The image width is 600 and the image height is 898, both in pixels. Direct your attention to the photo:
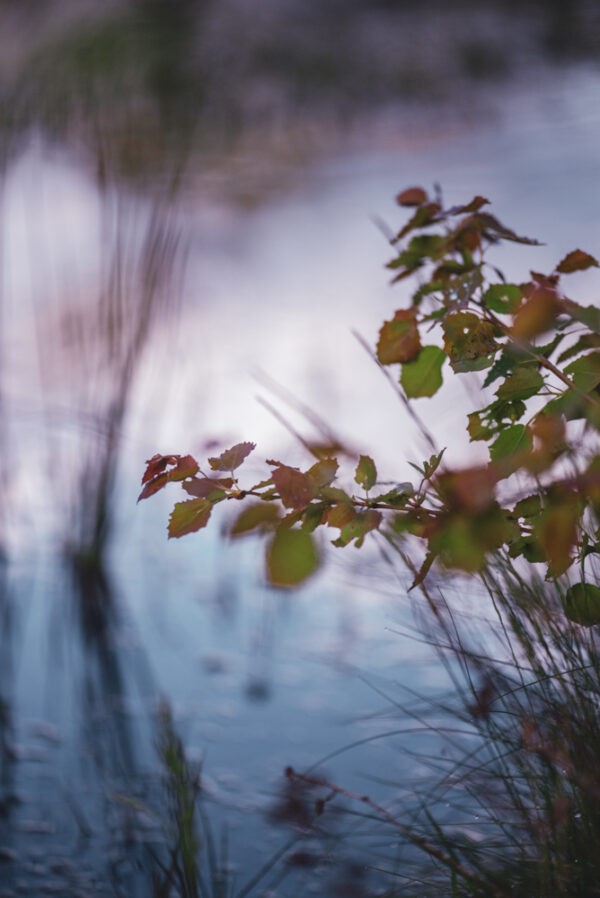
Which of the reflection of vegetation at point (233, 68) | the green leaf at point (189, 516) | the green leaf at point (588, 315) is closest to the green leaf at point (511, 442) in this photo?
the green leaf at point (588, 315)

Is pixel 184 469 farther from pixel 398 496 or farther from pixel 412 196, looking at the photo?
pixel 412 196

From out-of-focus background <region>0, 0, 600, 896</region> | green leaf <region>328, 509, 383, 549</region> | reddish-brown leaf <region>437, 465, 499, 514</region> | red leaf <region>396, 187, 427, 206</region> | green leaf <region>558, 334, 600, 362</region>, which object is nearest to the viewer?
reddish-brown leaf <region>437, 465, 499, 514</region>

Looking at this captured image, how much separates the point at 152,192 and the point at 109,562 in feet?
3.73

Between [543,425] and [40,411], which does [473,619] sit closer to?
[543,425]

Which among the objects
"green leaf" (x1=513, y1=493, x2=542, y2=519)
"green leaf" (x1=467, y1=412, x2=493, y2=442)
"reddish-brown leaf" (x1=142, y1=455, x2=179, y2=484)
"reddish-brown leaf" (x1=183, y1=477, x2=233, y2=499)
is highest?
"green leaf" (x1=467, y1=412, x2=493, y2=442)

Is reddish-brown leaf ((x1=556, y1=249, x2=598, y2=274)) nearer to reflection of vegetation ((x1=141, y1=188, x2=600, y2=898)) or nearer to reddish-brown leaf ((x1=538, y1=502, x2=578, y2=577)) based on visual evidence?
reflection of vegetation ((x1=141, y1=188, x2=600, y2=898))

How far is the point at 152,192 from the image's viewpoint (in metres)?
2.14

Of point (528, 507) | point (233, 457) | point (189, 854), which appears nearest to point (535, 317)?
point (528, 507)

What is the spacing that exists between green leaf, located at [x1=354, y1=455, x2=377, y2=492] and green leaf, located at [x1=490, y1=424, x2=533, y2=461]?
9 cm

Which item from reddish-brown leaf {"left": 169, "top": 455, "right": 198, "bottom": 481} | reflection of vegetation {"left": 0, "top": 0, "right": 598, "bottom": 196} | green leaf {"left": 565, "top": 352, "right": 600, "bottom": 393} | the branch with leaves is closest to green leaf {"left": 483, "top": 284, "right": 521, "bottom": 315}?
the branch with leaves

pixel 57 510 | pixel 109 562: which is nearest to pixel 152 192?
pixel 57 510

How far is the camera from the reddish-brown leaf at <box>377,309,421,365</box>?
702mm

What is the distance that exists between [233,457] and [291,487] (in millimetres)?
72

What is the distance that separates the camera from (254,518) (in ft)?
1.82
